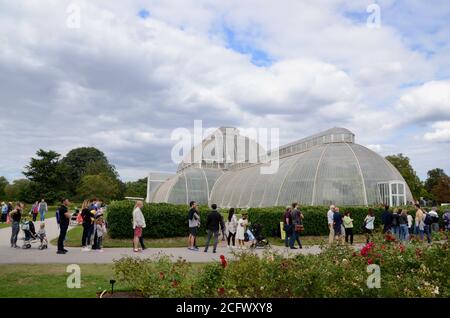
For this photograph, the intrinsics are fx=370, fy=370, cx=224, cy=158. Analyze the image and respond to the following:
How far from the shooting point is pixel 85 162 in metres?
97.8

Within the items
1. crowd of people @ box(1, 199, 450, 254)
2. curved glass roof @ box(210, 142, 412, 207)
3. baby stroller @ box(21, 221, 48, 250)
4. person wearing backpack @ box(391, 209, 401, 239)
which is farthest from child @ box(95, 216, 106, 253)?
curved glass roof @ box(210, 142, 412, 207)

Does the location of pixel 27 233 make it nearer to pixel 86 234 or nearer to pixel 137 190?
pixel 86 234

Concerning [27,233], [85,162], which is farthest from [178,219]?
[85,162]

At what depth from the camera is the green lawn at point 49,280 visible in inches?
289

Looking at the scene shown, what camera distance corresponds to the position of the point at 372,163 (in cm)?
2977

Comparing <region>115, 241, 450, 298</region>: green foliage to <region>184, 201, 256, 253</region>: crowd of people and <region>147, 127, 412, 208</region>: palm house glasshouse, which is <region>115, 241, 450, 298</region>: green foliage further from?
<region>147, 127, 412, 208</region>: palm house glasshouse

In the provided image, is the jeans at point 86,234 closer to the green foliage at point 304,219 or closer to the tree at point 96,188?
the green foliage at point 304,219

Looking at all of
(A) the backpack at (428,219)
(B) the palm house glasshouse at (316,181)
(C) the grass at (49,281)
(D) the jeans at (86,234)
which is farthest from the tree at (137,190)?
(C) the grass at (49,281)

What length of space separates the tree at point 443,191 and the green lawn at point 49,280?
6457 centimetres

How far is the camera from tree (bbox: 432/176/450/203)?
2418 inches

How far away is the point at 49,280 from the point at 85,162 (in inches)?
3743

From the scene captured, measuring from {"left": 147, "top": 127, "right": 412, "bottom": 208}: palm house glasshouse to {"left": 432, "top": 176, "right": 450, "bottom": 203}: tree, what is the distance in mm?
36141
